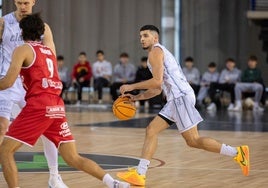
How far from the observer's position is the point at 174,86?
8461 millimetres

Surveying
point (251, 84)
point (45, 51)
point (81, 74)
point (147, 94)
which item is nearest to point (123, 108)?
point (147, 94)

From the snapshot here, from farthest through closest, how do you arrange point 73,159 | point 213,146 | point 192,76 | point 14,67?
point 192,76 < point 213,146 < point 73,159 < point 14,67

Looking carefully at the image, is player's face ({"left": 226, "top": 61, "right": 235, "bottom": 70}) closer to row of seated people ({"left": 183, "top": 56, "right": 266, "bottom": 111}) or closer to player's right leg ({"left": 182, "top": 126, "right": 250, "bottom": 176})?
row of seated people ({"left": 183, "top": 56, "right": 266, "bottom": 111})

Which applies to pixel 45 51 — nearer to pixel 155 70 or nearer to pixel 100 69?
pixel 155 70

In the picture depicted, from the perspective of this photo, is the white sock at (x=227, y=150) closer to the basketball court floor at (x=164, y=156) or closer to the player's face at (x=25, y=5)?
the basketball court floor at (x=164, y=156)

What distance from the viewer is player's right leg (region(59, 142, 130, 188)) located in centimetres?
684

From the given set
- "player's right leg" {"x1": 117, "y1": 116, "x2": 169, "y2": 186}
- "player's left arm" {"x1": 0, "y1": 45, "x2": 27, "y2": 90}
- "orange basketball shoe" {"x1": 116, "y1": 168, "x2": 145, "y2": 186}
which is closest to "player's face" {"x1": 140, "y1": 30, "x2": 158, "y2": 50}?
"player's right leg" {"x1": 117, "y1": 116, "x2": 169, "y2": 186}

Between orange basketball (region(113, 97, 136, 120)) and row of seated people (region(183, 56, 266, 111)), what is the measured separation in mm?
13220

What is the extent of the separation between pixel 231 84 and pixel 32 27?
15.4 metres

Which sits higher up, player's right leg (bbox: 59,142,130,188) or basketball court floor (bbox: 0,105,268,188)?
player's right leg (bbox: 59,142,130,188)

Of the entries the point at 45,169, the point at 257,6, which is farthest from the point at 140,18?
the point at 45,169

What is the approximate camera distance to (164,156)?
1084cm

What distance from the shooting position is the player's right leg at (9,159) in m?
6.72

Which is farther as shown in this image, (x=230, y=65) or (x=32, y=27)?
(x=230, y=65)
